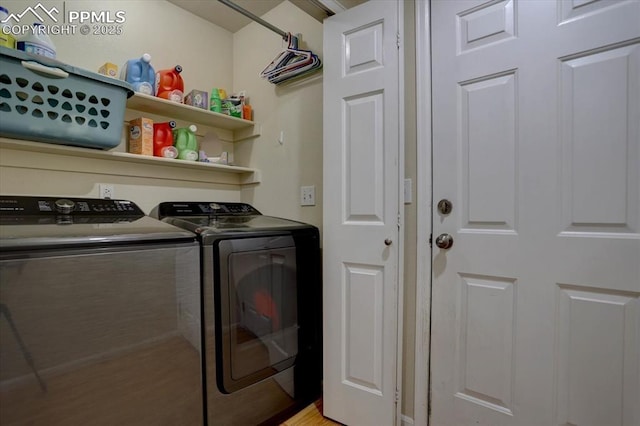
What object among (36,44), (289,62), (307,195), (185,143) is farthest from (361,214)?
(36,44)

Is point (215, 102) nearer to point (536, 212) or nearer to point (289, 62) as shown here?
point (289, 62)

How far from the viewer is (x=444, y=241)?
1.39 metres

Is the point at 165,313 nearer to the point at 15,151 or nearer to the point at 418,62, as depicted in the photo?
the point at 15,151

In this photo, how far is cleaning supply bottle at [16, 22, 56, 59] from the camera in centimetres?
132

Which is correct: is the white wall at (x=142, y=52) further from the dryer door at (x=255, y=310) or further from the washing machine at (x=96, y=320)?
the dryer door at (x=255, y=310)

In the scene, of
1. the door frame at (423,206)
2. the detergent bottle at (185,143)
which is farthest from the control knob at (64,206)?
the door frame at (423,206)

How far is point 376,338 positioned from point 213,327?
2.41ft

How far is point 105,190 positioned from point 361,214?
55.3 inches

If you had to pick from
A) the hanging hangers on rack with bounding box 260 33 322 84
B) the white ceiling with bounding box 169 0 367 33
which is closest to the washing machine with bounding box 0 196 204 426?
the hanging hangers on rack with bounding box 260 33 322 84

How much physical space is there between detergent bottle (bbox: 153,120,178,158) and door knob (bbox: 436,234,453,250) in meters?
1.55

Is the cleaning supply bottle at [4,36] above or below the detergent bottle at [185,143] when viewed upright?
above

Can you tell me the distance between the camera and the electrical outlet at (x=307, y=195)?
191 cm

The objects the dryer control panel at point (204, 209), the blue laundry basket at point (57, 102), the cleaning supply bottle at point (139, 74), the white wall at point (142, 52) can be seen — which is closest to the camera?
the blue laundry basket at point (57, 102)

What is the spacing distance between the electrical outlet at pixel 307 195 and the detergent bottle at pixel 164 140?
79cm
